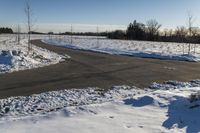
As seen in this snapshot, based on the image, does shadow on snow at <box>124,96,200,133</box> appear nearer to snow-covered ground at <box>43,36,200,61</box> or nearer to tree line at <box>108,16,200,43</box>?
snow-covered ground at <box>43,36,200,61</box>

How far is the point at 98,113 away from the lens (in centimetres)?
823

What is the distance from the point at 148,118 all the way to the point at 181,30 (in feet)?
289

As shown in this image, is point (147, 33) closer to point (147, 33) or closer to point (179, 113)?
point (147, 33)

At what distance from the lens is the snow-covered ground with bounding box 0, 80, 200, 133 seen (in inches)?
277

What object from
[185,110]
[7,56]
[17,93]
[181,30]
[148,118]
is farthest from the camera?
[181,30]

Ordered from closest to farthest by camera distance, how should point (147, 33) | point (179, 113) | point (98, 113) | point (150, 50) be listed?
point (98, 113)
point (179, 113)
point (150, 50)
point (147, 33)

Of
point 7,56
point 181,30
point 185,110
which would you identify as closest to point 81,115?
point 185,110

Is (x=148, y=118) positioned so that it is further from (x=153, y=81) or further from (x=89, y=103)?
(x=153, y=81)

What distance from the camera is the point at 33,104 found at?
30.3 feet

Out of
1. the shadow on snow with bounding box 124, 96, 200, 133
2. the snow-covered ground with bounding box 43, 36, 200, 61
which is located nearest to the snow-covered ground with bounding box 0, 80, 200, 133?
the shadow on snow with bounding box 124, 96, 200, 133

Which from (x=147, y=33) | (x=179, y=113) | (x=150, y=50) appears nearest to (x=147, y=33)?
(x=147, y=33)

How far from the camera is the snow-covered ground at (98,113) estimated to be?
23.0 feet

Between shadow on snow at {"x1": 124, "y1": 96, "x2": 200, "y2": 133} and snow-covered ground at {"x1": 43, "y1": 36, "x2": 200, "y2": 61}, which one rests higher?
snow-covered ground at {"x1": 43, "y1": 36, "x2": 200, "y2": 61}

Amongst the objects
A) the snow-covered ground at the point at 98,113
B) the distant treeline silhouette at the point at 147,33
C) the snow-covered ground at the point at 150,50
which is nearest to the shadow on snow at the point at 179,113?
the snow-covered ground at the point at 98,113
